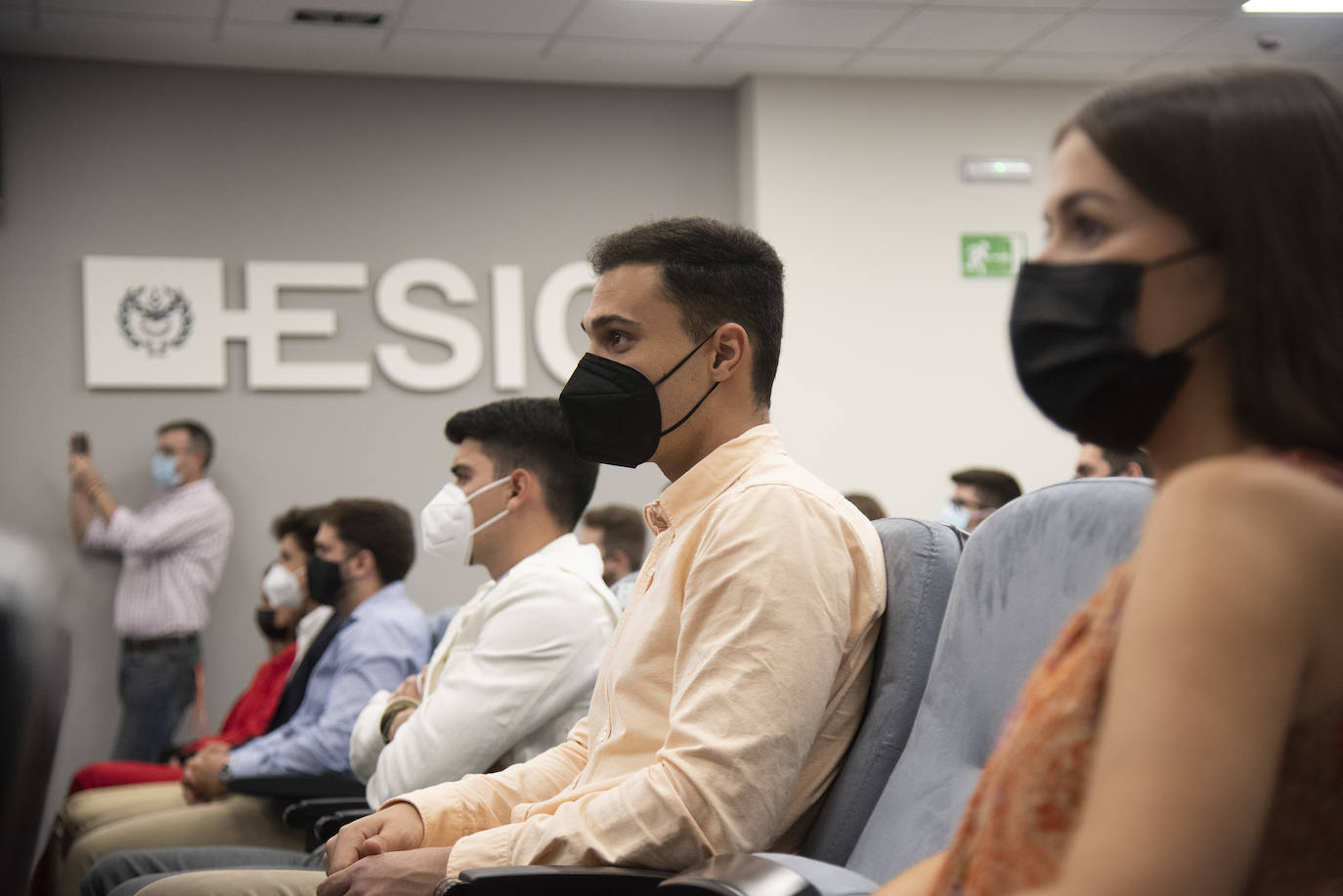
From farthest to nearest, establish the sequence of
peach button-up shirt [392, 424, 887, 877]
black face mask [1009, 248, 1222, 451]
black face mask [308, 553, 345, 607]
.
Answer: black face mask [308, 553, 345, 607] → peach button-up shirt [392, 424, 887, 877] → black face mask [1009, 248, 1222, 451]

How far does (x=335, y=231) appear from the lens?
20.2 feet

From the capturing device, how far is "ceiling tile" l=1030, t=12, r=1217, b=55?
574 cm

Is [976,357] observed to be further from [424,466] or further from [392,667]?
[392,667]

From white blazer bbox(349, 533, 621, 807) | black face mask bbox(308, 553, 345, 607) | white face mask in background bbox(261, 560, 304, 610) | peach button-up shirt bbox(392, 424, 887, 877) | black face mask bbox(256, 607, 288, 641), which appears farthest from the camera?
black face mask bbox(256, 607, 288, 641)

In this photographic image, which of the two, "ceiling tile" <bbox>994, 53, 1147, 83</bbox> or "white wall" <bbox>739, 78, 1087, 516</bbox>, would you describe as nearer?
"ceiling tile" <bbox>994, 53, 1147, 83</bbox>

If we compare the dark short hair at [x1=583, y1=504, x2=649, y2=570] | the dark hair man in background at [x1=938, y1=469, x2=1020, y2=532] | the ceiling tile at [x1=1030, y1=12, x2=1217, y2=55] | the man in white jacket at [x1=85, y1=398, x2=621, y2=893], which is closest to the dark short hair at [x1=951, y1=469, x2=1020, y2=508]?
the dark hair man in background at [x1=938, y1=469, x2=1020, y2=532]

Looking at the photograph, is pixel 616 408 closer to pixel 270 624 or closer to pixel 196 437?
pixel 270 624

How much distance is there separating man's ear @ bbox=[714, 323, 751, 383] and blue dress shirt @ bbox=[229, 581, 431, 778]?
60.6 inches

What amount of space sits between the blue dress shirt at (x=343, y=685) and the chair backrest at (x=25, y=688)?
1.96 m

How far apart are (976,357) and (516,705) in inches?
190

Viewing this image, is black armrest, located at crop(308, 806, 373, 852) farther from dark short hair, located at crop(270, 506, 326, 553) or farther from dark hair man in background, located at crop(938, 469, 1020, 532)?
dark hair man in background, located at crop(938, 469, 1020, 532)

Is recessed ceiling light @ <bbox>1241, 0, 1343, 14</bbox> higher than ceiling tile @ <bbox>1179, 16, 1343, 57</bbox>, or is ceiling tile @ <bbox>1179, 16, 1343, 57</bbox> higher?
recessed ceiling light @ <bbox>1241, 0, 1343, 14</bbox>

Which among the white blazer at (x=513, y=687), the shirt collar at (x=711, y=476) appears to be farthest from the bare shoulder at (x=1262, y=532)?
the white blazer at (x=513, y=687)

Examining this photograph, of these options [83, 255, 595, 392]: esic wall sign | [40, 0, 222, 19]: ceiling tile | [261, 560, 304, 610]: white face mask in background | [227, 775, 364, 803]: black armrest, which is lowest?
[227, 775, 364, 803]: black armrest
